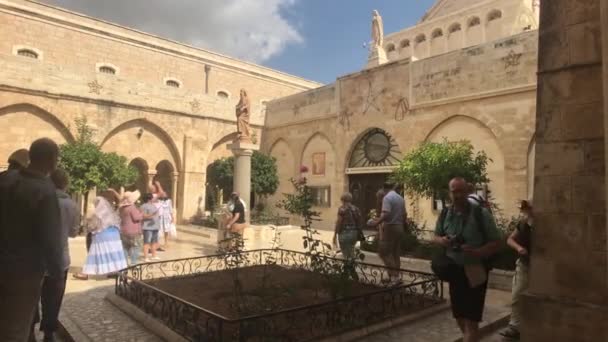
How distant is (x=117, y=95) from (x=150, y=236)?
1015cm

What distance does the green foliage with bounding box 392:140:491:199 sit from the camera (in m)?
8.96

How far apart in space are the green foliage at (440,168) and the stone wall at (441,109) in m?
3.04

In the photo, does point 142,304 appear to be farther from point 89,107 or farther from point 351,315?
point 89,107

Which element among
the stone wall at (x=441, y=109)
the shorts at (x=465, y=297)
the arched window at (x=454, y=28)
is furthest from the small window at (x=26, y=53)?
the arched window at (x=454, y=28)

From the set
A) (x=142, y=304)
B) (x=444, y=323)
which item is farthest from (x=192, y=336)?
(x=444, y=323)

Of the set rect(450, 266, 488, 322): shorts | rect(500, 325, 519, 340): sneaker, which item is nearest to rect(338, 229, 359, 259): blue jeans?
rect(500, 325, 519, 340): sneaker

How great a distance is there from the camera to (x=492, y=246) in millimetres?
3266

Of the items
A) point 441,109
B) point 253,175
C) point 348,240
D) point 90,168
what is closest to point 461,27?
point 441,109

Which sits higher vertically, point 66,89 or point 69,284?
point 66,89

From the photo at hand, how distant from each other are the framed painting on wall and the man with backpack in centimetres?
1512

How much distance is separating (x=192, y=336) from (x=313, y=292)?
2051 mm

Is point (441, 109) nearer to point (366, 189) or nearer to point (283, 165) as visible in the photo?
point (366, 189)

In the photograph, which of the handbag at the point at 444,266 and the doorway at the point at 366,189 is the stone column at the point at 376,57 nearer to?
the doorway at the point at 366,189

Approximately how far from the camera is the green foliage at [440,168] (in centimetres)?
896
